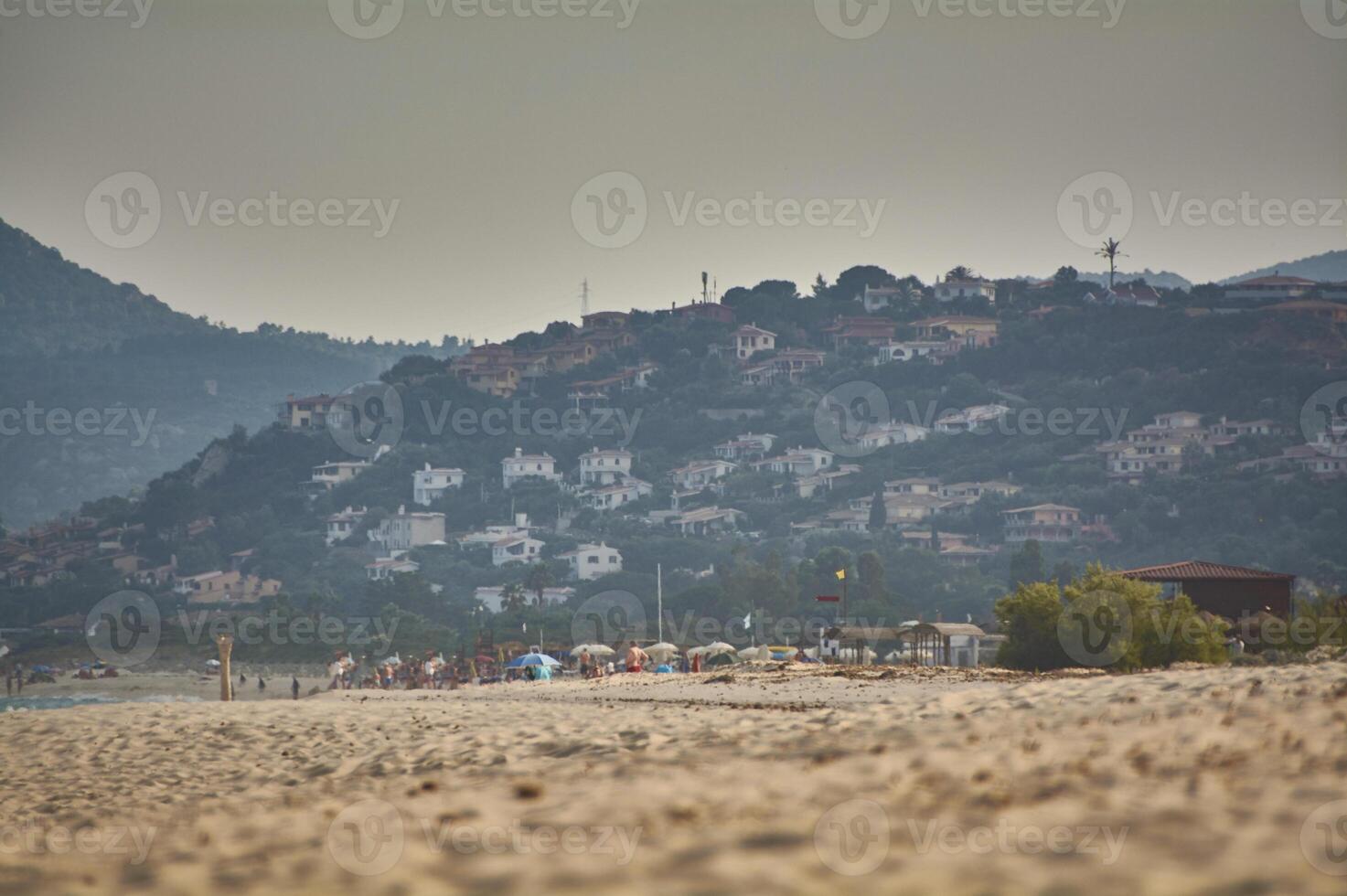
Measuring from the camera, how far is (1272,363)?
124 meters

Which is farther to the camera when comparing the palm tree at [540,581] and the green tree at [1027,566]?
the palm tree at [540,581]

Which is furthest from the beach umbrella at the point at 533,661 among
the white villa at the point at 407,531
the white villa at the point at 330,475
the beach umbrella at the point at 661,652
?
the white villa at the point at 330,475

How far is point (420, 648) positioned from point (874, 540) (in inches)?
1474

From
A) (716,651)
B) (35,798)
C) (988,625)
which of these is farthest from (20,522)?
(35,798)

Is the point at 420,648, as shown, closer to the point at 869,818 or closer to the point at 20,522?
the point at 869,818
